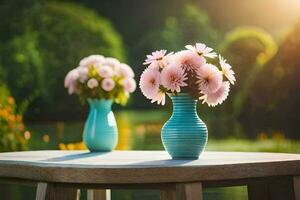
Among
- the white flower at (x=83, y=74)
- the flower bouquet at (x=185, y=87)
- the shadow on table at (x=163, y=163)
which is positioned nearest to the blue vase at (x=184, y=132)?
the flower bouquet at (x=185, y=87)

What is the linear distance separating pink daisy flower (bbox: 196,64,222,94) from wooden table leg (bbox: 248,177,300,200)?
1.29 feet

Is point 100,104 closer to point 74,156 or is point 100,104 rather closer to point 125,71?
point 125,71

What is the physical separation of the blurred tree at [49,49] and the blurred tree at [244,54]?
4.36 metres

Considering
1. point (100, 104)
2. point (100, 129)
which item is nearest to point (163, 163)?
point (100, 129)

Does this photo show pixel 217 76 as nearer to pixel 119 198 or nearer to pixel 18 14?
pixel 119 198

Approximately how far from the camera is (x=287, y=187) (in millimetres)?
2865

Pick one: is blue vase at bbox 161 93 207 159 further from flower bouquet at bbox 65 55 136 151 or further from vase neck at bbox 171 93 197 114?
flower bouquet at bbox 65 55 136 151

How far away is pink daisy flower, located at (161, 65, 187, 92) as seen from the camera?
285 centimetres

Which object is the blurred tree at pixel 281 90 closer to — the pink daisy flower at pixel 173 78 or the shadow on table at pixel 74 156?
the shadow on table at pixel 74 156

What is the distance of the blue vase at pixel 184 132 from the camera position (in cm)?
289

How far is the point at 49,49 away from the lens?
20.3 m

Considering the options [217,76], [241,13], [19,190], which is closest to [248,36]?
[241,13]

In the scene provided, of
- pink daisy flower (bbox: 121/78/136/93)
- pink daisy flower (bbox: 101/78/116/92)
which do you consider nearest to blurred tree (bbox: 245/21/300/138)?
pink daisy flower (bbox: 121/78/136/93)

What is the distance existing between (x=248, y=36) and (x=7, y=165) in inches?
524
